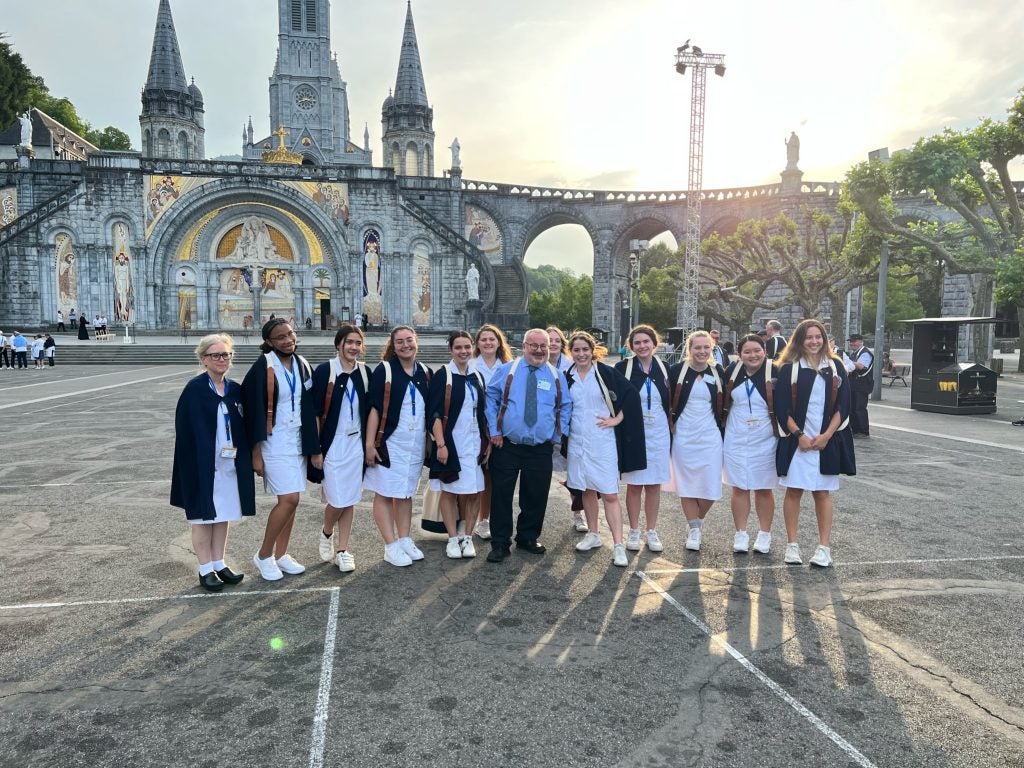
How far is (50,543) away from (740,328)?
3112cm

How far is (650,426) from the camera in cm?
552

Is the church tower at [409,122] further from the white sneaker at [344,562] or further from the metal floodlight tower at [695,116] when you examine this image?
the white sneaker at [344,562]

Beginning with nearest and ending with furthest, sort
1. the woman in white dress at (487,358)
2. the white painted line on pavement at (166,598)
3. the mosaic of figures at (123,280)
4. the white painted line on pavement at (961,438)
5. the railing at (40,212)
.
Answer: the white painted line on pavement at (166,598)
the woman in white dress at (487,358)
the white painted line on pavement at (961,438)
the railing at (40,212)
the mosaic of figures at (123,280)

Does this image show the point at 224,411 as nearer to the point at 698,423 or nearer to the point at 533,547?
the point at 533,547

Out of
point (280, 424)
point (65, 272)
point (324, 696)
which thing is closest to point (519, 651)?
point (324, 696)

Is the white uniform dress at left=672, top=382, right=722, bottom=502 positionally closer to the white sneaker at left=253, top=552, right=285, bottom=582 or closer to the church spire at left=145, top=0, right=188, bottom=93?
the white sneaker at left=253, top=552, right=285, bottom=582

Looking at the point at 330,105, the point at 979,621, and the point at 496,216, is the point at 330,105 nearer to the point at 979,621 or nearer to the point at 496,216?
the point at 496,216

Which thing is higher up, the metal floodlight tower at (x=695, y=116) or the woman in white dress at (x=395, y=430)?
the metal floodlight tower at (x=695, y=116)

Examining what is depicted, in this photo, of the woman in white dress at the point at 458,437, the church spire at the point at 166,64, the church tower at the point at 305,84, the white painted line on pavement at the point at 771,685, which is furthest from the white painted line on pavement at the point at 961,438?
the church tower at the point at 305,84

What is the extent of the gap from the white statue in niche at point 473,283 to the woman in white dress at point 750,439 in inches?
1311

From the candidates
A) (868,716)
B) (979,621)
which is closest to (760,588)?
(979,621)

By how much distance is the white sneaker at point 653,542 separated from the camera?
5.53 meters

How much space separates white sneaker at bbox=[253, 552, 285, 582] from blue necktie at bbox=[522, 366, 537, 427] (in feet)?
6.96

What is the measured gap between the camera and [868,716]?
125 inches
